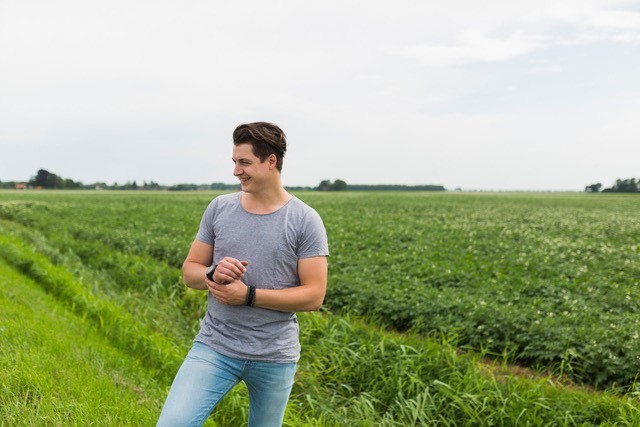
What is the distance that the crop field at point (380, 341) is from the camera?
4.24 meters

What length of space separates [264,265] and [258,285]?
0.10 meters

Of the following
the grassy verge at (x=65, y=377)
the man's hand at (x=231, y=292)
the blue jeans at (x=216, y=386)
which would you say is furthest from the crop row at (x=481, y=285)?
the man's hand at (x=231, y=292)

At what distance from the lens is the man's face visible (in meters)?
2.29

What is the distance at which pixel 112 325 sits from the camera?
623 cm

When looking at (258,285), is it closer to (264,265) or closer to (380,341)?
(264,265)

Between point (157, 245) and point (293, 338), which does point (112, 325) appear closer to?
point (293, 338)

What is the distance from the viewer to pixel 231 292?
7.24 ft

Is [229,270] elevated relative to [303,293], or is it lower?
elevated

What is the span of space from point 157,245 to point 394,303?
8300 millimetres

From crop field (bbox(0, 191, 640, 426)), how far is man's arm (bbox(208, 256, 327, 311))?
5.78 ft

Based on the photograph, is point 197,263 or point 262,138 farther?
point 197,263

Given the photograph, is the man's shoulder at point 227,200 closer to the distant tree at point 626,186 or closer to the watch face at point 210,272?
the watch face at point 210,272

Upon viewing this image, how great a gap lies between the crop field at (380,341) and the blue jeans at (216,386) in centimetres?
140

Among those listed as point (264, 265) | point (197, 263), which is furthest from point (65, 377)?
point (264, 265)
